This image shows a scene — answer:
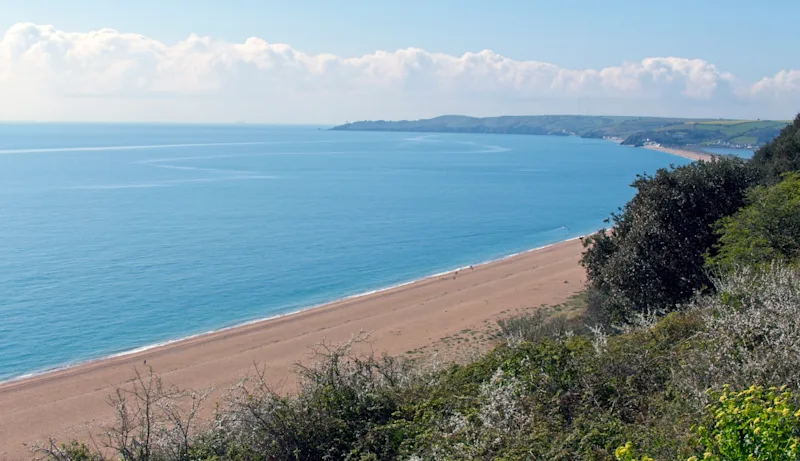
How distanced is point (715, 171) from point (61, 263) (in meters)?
44.4

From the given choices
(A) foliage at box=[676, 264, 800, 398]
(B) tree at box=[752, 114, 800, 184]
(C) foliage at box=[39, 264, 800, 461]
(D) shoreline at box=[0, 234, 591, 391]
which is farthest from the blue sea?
(A) foliage at box=[676, 264, 800, 398]

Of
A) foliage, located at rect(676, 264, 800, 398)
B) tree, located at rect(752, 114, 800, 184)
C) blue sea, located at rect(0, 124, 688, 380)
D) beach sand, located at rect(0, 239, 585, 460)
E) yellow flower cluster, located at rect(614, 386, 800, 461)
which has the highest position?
Answer: tree, located at rect(752, 114, 800, 184)

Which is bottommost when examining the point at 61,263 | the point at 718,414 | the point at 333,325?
the point at 333,325

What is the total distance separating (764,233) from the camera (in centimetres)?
1945

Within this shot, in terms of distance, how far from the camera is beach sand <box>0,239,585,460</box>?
23656 mm

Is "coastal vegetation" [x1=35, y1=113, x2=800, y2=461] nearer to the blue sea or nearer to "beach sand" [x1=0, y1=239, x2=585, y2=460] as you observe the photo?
"beach sand" [x1=0, y1=239, x2=585, y2=460]

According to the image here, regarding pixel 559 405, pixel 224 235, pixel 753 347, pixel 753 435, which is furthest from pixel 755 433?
pixel 224 235

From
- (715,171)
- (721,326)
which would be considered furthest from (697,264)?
(721,326)

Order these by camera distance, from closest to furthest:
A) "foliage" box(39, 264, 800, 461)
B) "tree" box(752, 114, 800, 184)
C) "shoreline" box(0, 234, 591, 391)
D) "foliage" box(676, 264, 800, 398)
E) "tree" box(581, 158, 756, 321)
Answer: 1. "foliage" box(676, 264, 800, 398)
2. "foliage" box(39, 264, 800, 461)
3. "tree" box(581, 158, 756, 321)
4. "shoreline" box(0, 234, 591, 391)
5. "tree" box(752, 114, 800, 184)

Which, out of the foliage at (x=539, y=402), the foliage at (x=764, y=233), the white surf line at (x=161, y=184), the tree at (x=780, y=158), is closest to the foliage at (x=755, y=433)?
the foliage at (x=539, y=402)

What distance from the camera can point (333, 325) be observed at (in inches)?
1345

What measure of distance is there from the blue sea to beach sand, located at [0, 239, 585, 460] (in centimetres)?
275

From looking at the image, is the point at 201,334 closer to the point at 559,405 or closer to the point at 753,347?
the point at 559,405

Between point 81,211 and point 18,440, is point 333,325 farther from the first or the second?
point 81,211
